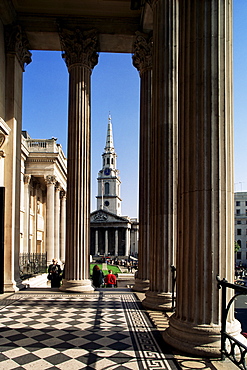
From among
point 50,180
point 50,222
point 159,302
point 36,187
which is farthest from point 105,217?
point 159,302

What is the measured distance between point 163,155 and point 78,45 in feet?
25.5

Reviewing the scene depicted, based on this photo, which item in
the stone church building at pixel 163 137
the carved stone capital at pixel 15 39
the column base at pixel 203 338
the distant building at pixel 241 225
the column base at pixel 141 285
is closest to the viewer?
the column base at pixel 203 338

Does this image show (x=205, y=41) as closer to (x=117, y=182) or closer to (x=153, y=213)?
(x=153, y=213)

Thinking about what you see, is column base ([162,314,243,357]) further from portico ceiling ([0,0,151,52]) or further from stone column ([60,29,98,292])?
portico ceiling ([0,0,151,52])

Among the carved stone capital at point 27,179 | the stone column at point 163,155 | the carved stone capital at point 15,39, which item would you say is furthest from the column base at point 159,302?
the carved stone capital at point 27,179

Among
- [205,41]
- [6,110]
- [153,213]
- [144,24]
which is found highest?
[144,24]

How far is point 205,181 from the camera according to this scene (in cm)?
702

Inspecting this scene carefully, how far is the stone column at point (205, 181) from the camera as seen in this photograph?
6.82m

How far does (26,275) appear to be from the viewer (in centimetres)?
2305

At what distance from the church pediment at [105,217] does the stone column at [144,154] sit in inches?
5181

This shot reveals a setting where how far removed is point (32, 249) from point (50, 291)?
30.4m

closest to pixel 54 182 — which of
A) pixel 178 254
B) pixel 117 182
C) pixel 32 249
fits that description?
pixel 32 249

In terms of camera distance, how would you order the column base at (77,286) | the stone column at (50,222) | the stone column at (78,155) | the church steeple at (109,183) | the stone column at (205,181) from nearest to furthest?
the stone column at (205,181), the column base at (77,286), the stone column at (78,155), the stone column at (50,222), the church steeple at (109,183)

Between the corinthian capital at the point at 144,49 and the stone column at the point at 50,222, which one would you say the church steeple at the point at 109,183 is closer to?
the stone column at the point at 50,222
